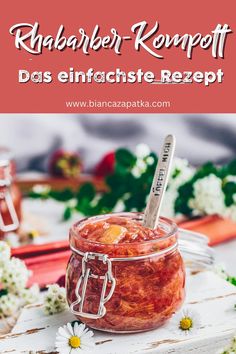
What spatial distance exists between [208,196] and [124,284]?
1082 millimetres

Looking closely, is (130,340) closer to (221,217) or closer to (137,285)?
(137,285)

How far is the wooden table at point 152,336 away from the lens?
4.64ft

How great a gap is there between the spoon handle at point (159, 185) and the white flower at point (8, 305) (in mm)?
498

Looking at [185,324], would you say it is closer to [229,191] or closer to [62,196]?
[229,191]

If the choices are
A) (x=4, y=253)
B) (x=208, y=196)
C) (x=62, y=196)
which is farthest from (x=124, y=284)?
(x=62, y=196)

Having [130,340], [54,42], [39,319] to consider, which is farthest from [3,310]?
[54,42]

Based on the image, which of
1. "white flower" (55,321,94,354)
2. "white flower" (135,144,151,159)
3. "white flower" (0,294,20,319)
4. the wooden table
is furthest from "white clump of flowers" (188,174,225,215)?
"white flower" (55,321,94,354)

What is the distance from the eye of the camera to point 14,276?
1.78 m

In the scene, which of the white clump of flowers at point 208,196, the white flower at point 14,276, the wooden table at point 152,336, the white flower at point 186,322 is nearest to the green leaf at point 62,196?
the white clump of flowers at point 208,196

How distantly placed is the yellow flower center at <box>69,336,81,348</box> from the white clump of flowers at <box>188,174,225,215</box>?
1091 millimetres

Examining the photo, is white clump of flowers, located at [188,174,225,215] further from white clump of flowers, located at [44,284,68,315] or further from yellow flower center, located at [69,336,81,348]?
yellow flower center, located at [69,336,81,348]

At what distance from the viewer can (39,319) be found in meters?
1.58

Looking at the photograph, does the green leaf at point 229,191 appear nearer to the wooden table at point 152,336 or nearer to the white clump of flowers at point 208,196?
the white clump of flowers at point 208,196

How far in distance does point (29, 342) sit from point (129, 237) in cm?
33
